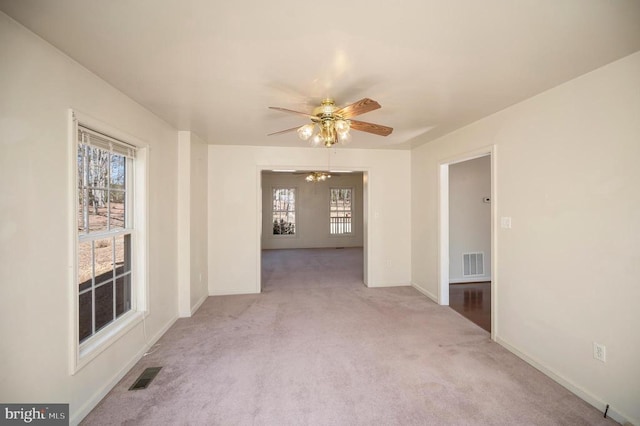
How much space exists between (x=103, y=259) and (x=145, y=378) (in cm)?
107

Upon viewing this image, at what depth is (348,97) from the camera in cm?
241

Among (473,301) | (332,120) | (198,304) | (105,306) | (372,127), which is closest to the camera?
(332,120)

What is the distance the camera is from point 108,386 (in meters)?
2.11

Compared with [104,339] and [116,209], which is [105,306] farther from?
[116,209]

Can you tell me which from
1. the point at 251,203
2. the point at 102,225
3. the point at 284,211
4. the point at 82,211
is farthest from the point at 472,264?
the point at 284,211

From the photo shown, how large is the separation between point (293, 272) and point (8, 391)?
189 inches

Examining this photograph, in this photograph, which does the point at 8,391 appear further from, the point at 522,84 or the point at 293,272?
the point at 293,272

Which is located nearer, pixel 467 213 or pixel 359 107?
pixel 359 107

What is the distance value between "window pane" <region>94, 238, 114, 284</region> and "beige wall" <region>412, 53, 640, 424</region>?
12.4ft

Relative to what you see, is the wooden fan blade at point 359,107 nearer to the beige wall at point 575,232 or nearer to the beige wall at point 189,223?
the beige wall at point 575,232

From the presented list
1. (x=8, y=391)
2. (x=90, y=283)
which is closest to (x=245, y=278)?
(x=90, y=283)

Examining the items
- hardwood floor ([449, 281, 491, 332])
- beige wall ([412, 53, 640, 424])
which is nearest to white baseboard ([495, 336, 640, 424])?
beige wall ([412, 53, 640, 424])

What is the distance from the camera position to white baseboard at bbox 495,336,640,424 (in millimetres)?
1814

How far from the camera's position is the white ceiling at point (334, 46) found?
4.39 feet
